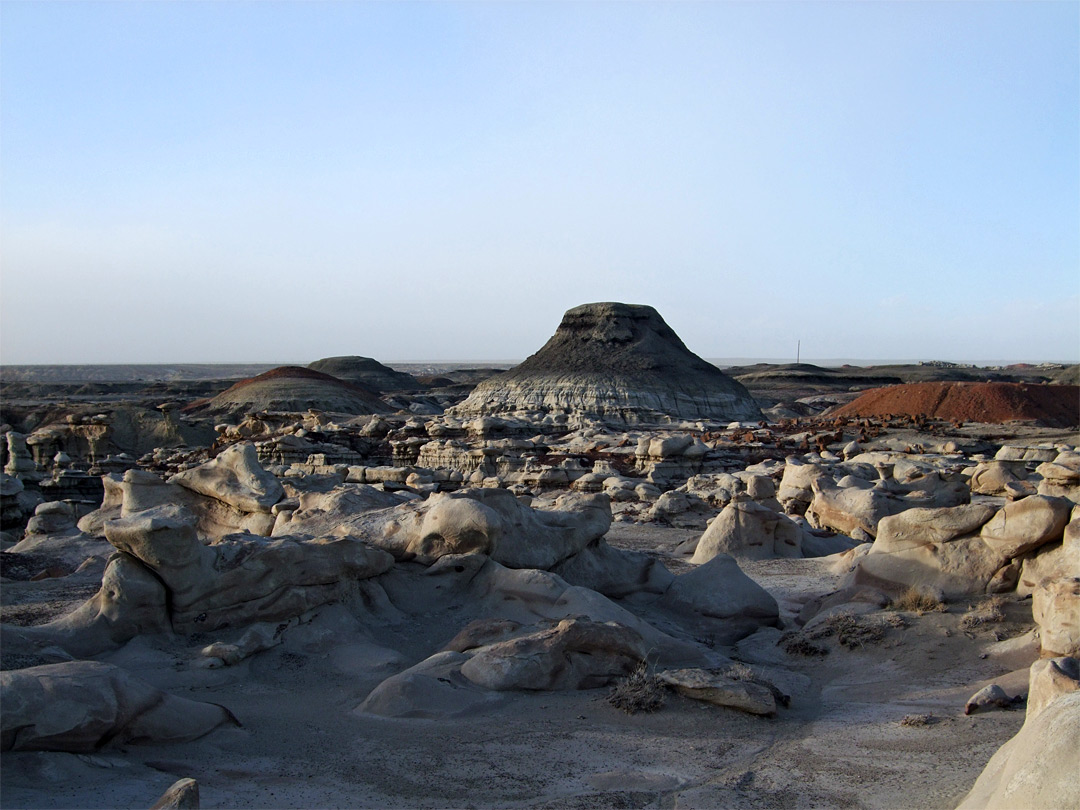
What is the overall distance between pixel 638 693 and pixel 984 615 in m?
3.54

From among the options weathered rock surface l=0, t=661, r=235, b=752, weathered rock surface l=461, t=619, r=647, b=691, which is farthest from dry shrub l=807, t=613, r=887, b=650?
weathered rock surface l=0, t=661, r=235, b=752

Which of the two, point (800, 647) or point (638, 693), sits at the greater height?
point (638, 693)

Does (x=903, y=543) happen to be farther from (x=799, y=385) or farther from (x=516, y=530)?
(x=799, y=385)

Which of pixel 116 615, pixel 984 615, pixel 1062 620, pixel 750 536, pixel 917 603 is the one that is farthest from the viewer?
pixel 750 536

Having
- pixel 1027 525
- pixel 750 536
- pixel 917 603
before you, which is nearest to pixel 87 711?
pixel 917 603

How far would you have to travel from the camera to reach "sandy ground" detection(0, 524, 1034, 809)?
4.17m

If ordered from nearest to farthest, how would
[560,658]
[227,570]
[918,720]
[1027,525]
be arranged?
[918,720], [560,658], [227,570], [1027,525]

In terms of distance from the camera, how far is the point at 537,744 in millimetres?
4926

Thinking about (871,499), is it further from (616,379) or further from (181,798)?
(616,379)

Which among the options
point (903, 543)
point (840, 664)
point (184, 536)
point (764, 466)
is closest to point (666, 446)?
point (764, 466)

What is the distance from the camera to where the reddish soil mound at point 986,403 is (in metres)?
35.5

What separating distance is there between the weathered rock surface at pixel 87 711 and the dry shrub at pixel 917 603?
581 centimetres

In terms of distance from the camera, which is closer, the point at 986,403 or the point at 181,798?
the point at 181,798

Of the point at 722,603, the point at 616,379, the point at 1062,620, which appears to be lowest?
the point at 722,603
